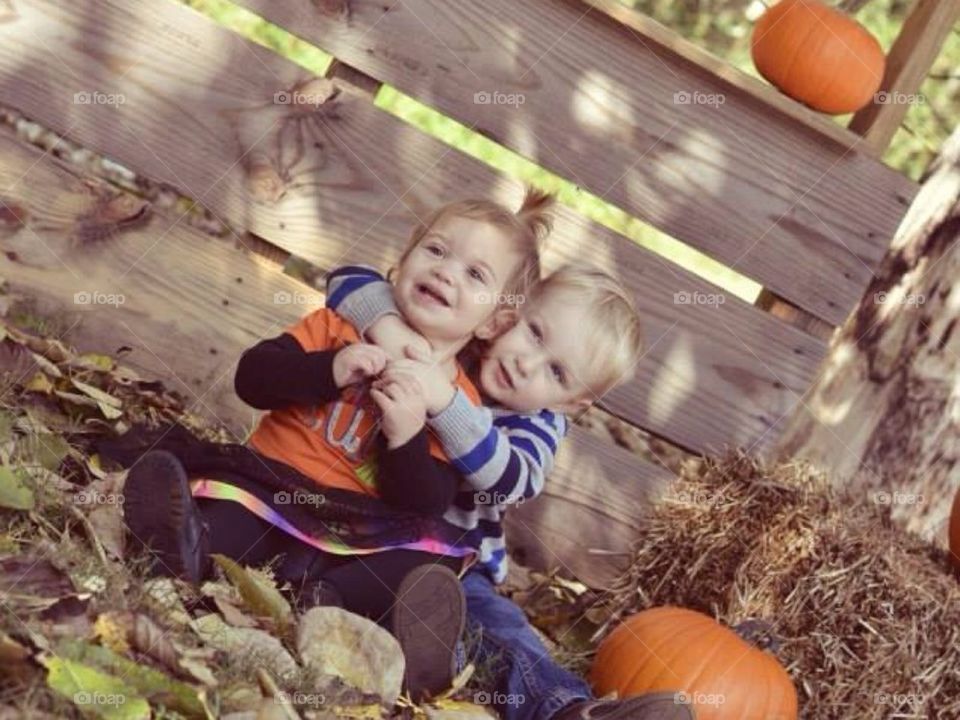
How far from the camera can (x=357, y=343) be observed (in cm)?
346

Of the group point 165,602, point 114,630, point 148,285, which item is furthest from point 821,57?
point 114,630

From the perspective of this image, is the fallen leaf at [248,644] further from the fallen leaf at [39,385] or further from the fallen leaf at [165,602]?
the fallen leaf at [39,385]

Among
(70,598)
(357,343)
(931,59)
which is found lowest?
(70,598)

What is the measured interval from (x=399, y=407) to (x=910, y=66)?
1911 millimetres

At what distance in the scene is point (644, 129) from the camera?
14.5 feet

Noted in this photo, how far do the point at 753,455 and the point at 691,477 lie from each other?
0.96 ft

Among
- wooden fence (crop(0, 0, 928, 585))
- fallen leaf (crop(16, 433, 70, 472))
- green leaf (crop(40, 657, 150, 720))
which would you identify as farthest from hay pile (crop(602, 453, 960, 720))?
green leaf (crop(40, 657, 150, 720))

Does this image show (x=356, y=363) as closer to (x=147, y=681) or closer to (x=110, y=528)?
(x=110, y=528)

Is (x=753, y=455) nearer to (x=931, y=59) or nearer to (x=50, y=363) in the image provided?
(x=931, y=59)

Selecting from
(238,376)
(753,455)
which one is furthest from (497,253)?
(753,455)

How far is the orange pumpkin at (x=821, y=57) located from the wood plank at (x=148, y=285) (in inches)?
53.4

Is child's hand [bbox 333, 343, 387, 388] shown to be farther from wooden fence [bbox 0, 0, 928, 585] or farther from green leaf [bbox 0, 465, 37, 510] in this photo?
wooden fence [bbox 0, 0, 928, 585]

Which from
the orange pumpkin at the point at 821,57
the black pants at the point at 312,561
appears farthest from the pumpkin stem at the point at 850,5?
the black pants at the point at 312,561

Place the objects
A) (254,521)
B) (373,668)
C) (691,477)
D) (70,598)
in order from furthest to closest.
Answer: (691,477)
(254,521)
(373,668)
(70,598)
